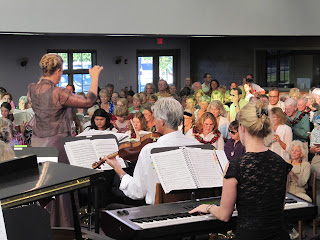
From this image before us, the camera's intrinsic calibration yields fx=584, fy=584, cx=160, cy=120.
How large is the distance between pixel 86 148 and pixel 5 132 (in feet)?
2.56

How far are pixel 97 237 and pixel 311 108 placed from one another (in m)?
5.66

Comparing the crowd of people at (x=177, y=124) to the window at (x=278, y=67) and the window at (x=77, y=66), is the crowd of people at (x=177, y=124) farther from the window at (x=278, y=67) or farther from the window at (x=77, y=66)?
the window at (x=278, y=67)

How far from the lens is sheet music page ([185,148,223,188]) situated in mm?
3518

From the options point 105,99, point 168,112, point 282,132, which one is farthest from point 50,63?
point 105,99

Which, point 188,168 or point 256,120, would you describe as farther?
point 188,168

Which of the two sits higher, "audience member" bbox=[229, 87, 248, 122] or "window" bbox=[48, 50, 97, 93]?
"window" bbox=[48, 50, 97, 93]

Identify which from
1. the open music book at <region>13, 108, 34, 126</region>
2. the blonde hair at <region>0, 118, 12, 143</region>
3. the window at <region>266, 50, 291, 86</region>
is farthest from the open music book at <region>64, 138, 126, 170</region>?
the window at <region>266, 50, 291, 86</region>

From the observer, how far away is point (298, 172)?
5859 millimetres

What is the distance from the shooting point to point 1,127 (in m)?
5.00

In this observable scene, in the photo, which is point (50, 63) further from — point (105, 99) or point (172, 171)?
point (105, 99)

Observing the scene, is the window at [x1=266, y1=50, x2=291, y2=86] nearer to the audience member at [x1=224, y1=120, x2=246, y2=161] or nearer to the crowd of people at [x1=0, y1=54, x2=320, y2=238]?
the crowd of people at [x1=0, y1=54, x2=320, y2=238]

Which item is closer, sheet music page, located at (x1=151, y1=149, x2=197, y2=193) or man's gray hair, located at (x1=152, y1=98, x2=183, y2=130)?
sheet music page, located at (x1=151, y1=149, x2=197, y2=193)

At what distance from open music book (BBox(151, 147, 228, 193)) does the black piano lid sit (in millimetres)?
764

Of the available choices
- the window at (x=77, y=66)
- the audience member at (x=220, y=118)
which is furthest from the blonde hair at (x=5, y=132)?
the window at (x=77, y=66)
